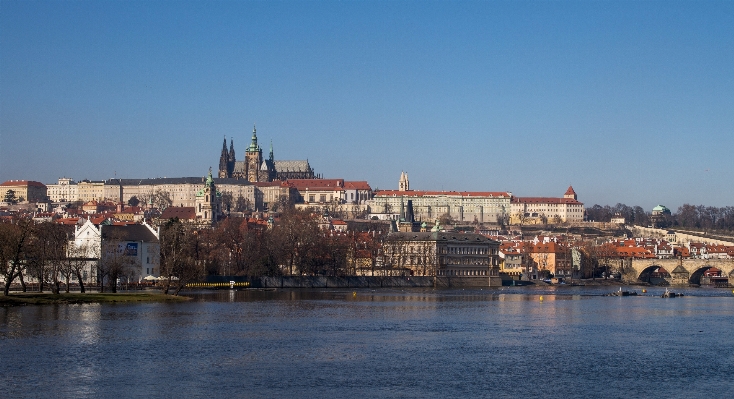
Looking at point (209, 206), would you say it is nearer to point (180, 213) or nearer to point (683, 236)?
point (180, 213)

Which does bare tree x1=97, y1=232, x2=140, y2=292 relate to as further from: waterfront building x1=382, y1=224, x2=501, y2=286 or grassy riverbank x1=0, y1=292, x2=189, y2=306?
waterfront building x1=382, y1=224, x2=501, y2=286

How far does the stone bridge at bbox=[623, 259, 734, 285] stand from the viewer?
354ft

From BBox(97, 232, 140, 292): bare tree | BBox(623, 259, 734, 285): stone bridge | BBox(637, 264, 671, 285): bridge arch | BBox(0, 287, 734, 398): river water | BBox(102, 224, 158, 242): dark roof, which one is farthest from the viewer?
BBox(637, 264, 671, 285): bridge arch

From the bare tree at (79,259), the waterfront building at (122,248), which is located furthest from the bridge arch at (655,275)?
the bare tree at (79,259)

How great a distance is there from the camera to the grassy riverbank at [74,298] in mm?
52050

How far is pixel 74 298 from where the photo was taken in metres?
54.8

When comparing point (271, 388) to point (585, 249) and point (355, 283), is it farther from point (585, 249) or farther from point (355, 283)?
point (585, 249)

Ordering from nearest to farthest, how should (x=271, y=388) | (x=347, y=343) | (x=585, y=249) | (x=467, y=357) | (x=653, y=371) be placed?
1. (x=271, y=388)
2. (x=653, y=371)
3. (x=467, y=357)
4. (x=347, y=343)
5. (x=585, y=249)

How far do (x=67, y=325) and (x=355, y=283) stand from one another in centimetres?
5135

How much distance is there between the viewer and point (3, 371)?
1141 inches

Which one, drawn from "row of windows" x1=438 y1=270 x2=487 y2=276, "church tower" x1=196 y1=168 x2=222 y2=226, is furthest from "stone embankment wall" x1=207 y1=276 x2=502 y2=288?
"church tower" x1=196 y1=168 x2=222 y2=226

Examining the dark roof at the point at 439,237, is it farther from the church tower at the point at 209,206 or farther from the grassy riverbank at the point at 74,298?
the church tower at the point at 209,206

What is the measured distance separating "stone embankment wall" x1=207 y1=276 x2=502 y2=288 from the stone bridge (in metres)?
18.5

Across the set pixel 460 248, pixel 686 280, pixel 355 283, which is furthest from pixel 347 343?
pixel 686 280
